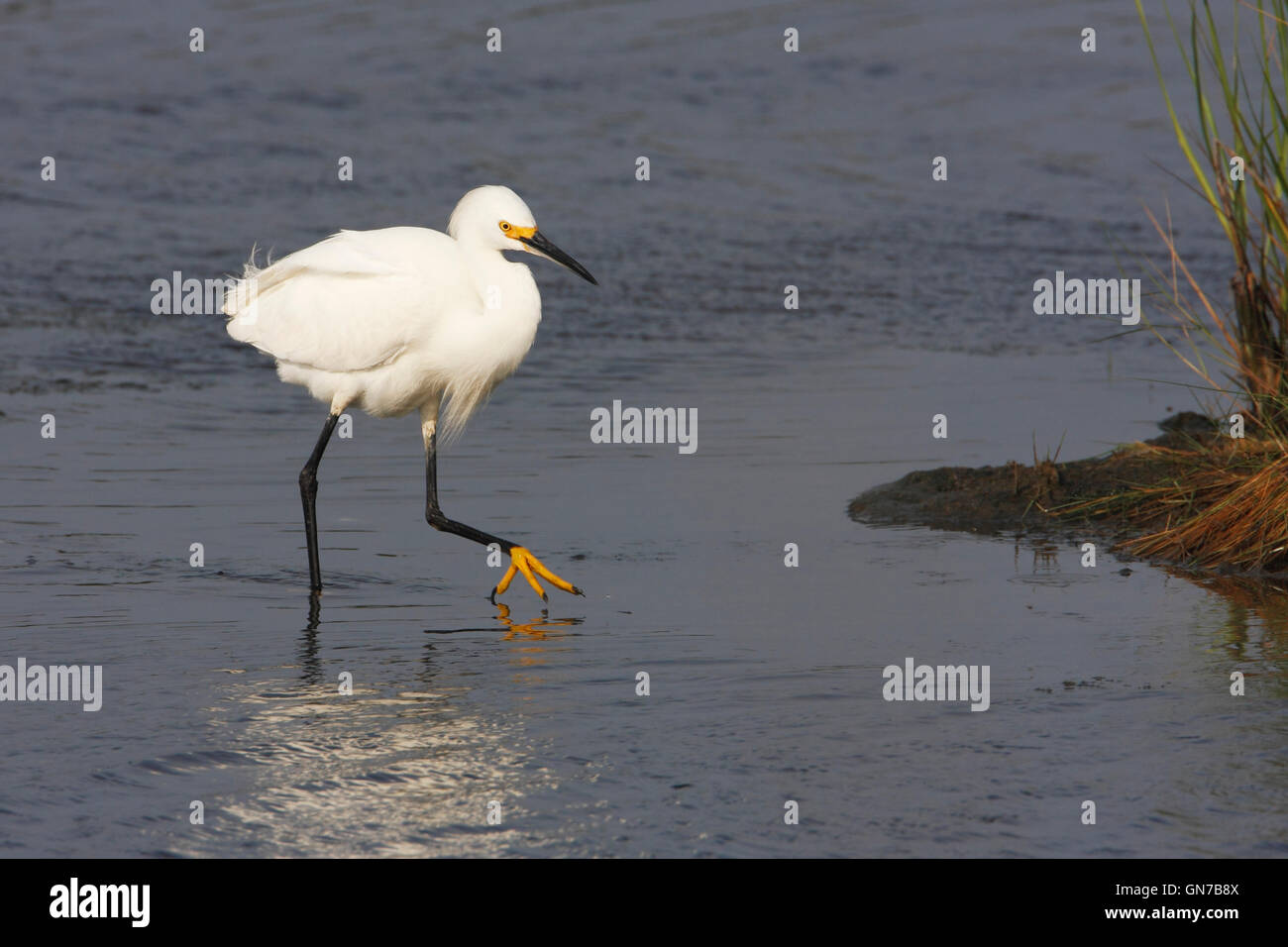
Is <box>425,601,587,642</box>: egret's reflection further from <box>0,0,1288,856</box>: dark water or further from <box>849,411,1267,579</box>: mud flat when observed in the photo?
<box>849,411,1267,579</box>: mud flat

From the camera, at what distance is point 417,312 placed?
7.06m

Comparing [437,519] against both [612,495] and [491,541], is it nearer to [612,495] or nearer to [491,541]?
[491,541]

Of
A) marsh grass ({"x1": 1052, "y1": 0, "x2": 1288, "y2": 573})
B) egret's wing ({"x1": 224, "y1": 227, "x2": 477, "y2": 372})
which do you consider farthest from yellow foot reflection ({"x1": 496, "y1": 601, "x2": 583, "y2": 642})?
marsh grass ({"x1": 1052, "y1": 0, "x2": 1288, "y2": 573})

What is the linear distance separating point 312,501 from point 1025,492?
10.8 ft

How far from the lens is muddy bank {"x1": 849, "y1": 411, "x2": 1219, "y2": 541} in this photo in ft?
25.0

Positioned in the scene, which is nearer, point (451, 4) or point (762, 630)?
point (762, 630)

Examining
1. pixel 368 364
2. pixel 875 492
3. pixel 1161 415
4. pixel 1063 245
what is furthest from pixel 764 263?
pixel 368 364

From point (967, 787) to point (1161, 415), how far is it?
589 cm

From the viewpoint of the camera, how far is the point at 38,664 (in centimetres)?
548

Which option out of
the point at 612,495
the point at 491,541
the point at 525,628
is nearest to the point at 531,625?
the point at 525,628

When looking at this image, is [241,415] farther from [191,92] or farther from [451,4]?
[451,4]

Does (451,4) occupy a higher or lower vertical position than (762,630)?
higher

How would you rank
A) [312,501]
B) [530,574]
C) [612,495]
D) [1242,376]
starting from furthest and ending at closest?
[612,495]
[1242,376]
[312,501]
[530,574]

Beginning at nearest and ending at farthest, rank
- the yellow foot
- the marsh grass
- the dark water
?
1. the dark water
2. the yellow foot
3. the marsh grass
